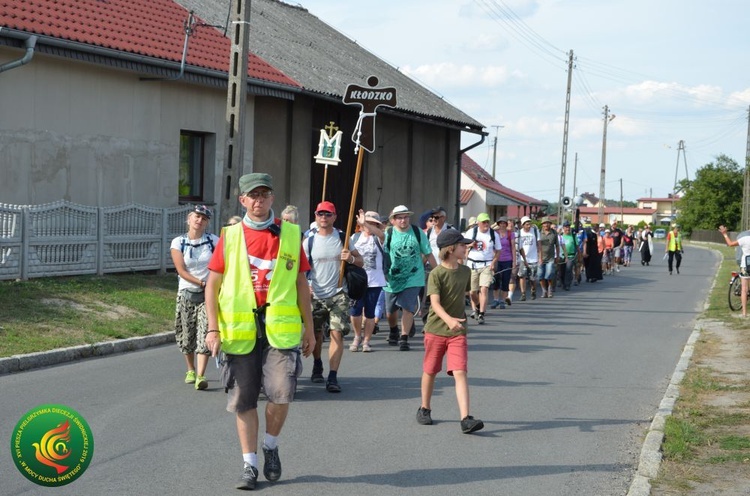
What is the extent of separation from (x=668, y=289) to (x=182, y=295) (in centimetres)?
2059

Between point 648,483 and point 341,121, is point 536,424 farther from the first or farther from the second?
point 341,121

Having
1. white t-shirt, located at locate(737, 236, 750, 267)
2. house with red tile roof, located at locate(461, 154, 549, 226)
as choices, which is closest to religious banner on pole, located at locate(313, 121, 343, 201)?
white t-shirt, located at locate(737, 236, 750, 267)

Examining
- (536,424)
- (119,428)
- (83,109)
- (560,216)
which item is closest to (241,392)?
(119,428)

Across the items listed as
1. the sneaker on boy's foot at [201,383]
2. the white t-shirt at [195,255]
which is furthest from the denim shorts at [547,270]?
the sneaker on boy's foot at [201,383]

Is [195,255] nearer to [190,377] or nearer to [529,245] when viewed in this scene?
[190,377]

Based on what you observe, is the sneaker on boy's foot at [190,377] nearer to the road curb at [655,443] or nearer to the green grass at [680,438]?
the road curb at [655,443]

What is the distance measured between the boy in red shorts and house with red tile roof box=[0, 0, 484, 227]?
8506 mm

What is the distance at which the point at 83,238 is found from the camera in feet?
55.0

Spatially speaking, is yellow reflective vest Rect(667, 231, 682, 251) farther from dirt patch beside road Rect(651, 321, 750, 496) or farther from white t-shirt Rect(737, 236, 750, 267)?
dirt patch beside road Rect(651, 321, 750, 496)

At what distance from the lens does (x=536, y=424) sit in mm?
8711

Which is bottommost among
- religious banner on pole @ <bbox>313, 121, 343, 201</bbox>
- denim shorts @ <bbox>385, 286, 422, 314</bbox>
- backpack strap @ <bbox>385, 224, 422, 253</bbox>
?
denim shorts @ <bbox>385, 286, 422, 314</bbox>

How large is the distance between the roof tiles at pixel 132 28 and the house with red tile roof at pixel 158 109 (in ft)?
0.12

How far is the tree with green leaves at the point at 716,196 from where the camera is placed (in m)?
107

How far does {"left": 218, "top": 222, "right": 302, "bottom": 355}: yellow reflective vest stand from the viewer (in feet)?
20.4
